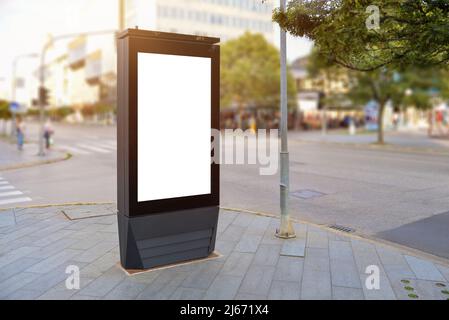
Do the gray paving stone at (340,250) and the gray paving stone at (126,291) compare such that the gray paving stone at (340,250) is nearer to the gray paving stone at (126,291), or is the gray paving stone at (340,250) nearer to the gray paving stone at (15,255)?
the gray paving stone at (126,291)

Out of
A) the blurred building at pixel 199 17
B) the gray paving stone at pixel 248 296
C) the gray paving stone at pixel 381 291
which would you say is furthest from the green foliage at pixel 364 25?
the blurred building at pixel 199 17

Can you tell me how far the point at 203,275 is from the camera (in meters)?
4.82

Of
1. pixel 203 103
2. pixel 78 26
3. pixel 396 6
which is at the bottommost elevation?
pixel 203 103

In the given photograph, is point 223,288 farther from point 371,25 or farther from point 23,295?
point 371,25

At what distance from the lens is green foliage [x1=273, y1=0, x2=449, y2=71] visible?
5.37 meters

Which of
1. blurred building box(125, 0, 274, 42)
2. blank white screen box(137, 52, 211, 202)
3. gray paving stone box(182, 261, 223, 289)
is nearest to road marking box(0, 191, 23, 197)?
blank white screen box(137, 52, 211, 202)

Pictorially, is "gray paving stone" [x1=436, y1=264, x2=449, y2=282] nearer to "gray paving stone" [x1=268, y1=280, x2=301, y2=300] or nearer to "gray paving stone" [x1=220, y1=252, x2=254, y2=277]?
"gray paving stone" [x1=268, y1=280, x2=301, y2=300]

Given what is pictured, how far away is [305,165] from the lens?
1548 centimetres

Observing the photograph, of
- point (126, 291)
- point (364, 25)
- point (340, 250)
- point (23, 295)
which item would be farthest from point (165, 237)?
point (364, 25)

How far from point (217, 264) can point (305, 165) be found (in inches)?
425

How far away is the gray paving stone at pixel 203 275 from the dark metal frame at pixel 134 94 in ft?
2.45

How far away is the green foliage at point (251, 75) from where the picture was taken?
41.6 metres
